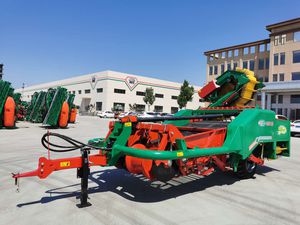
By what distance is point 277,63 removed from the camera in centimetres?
4016

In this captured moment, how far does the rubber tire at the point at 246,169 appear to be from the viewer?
231 inches

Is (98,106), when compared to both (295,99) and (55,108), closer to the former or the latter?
(295,99)

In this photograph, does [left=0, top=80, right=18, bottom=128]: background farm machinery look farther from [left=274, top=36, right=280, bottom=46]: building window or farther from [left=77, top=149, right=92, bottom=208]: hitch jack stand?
[left=274, top=36, right=280, bottom=46]: building window

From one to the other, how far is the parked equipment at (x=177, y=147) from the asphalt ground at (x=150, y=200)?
1.37ft

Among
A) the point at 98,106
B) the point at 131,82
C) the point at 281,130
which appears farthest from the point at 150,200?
the point at 98,106

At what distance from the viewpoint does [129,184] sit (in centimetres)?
520

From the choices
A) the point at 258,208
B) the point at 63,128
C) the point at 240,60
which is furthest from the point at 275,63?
the point at 258,208

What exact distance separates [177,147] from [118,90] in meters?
50.2

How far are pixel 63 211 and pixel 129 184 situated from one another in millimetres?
1689

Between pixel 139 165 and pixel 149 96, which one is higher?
pixel 149 96

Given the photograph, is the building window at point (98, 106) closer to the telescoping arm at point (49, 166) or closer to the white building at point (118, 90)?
the white building at point (118, 90)

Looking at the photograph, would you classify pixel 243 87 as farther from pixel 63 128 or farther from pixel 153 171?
pixel 63 128

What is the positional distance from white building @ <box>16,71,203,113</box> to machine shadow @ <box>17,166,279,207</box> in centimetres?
4692

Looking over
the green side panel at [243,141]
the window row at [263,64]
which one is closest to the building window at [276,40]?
the window row at [263,64]
